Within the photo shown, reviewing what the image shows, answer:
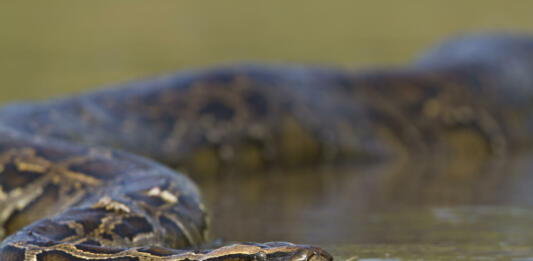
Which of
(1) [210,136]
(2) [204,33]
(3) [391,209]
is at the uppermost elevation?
(2) [204,33]

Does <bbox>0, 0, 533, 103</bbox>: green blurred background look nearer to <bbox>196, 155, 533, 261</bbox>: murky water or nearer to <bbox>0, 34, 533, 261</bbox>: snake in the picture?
<bbox>0, 34, 533, 261</bbox>: snake

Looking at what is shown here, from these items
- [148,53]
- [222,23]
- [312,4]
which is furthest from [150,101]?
[312,4]

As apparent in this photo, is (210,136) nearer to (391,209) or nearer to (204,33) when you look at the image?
(391,209)

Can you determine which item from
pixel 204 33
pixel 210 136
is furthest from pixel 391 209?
pixel 204 33

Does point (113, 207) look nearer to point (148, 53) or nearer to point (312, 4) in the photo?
point (148, 53)

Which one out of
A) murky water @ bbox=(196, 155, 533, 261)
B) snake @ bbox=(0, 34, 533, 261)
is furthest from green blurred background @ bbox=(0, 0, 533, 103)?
murky water @ bbox=(196, 155, 533, 261)

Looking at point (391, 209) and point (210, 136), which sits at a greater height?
point (210, 136)
